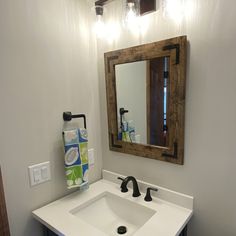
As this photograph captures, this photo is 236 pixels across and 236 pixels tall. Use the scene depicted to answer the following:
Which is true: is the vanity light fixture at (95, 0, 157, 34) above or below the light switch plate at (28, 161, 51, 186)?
above

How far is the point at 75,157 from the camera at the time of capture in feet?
4.05

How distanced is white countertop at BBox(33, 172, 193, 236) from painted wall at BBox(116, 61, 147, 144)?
0.42 metres

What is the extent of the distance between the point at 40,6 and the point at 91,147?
1.00 m

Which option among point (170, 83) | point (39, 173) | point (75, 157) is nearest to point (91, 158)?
point (75, 157)

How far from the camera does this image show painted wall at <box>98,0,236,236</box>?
0.92 meters

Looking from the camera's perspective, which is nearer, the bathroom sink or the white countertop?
the white countertop

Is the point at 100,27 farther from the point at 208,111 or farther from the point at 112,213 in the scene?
the point at 112,213

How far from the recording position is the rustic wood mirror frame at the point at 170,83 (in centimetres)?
105

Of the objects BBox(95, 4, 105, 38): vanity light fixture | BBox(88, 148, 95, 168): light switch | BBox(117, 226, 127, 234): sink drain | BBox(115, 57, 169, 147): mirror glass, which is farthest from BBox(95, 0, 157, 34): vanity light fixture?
BBox(117, 226, 127, 234): sink drain

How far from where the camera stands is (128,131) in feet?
4.50

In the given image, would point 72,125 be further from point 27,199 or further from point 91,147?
point 27,199

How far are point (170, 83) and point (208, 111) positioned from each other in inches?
10.3

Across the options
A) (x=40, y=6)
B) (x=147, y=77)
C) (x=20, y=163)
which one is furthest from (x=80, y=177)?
(x=40, y=6)

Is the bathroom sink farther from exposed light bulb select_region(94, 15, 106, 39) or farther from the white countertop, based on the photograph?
exposed light bulb select_region(94, 15, 106, 39)
